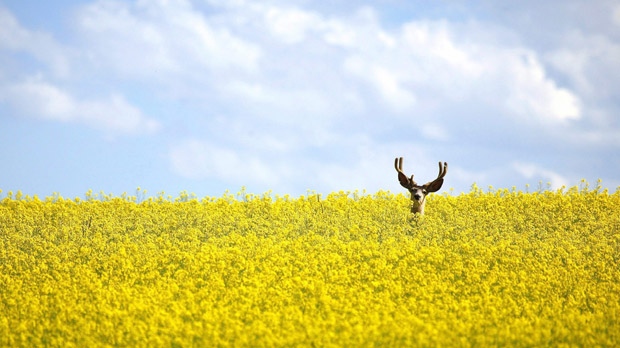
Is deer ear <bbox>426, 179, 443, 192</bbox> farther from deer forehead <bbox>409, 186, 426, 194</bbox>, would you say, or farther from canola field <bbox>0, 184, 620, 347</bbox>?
canola field <bbox>0, 184, 620, 347</bbox>

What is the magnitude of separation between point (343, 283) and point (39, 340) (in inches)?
199

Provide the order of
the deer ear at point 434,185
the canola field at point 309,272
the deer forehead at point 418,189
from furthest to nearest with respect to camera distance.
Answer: the deer forehead at point 418,189 → the deer ear at point 434,185 → the canola field at point 309,272

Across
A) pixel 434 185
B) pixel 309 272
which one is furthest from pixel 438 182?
pixel 309 272

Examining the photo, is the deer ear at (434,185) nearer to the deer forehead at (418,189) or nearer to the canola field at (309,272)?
the deer forehead at (418,189)

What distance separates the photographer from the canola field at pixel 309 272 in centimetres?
1021

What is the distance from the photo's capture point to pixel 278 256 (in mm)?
14195

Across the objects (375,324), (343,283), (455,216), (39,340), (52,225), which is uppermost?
(455,216)

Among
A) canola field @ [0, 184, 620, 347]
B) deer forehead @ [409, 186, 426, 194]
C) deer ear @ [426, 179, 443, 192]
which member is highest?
deer ear @ [426, 179, 443, 192]

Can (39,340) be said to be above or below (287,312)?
below

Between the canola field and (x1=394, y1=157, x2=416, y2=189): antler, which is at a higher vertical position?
(x1=394, y1=157, x2=416, y2=189): antler

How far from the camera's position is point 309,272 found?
1335 centimetres

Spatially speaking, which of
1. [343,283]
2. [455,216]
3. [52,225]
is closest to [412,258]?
[343,283]

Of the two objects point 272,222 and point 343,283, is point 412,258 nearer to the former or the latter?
point 343,283

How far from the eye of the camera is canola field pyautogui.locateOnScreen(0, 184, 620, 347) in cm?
1021
